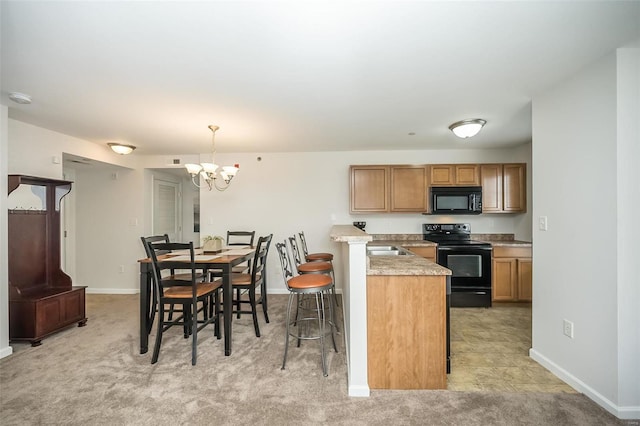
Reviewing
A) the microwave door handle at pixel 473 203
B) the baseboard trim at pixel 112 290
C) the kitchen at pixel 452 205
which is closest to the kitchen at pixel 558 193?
the kitchen at pixel 452 205

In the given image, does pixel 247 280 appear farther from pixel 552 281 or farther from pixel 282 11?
pixel 552 281

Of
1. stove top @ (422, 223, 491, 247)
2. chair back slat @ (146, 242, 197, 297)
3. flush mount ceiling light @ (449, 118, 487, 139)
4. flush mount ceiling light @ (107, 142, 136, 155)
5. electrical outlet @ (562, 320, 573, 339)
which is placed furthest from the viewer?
stove top @ (422, 223, 491, 247)

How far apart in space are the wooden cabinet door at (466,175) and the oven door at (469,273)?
1015mm

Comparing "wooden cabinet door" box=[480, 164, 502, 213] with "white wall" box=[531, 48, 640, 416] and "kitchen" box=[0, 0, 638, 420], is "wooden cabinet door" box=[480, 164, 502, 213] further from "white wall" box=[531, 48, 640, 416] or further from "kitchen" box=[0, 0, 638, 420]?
"white wall" box=[531, 48, 640, 416]

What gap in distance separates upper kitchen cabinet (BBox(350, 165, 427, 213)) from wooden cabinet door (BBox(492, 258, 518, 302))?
1296mm

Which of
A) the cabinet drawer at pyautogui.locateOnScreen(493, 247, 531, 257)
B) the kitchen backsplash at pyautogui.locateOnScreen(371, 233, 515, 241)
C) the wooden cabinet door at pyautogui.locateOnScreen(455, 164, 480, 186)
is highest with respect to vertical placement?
the wooden cabinet door at pyautogui.locateOnScreen(455, 164, 480, 186)

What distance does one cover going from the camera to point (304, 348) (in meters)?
2.57

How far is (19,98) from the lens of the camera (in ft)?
7.68

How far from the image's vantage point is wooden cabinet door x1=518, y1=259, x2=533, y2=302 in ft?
12.3

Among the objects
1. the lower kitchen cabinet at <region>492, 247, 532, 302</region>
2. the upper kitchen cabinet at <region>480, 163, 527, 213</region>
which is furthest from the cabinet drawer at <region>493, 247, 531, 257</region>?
the upper kitchen cabinet at <region>480, 163, 527, 213</region>

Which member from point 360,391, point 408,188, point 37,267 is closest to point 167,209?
point 37,267

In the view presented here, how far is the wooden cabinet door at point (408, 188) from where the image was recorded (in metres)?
4.18

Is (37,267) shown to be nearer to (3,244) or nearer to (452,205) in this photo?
(3,244)

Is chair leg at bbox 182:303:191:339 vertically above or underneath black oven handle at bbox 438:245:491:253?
underneath
